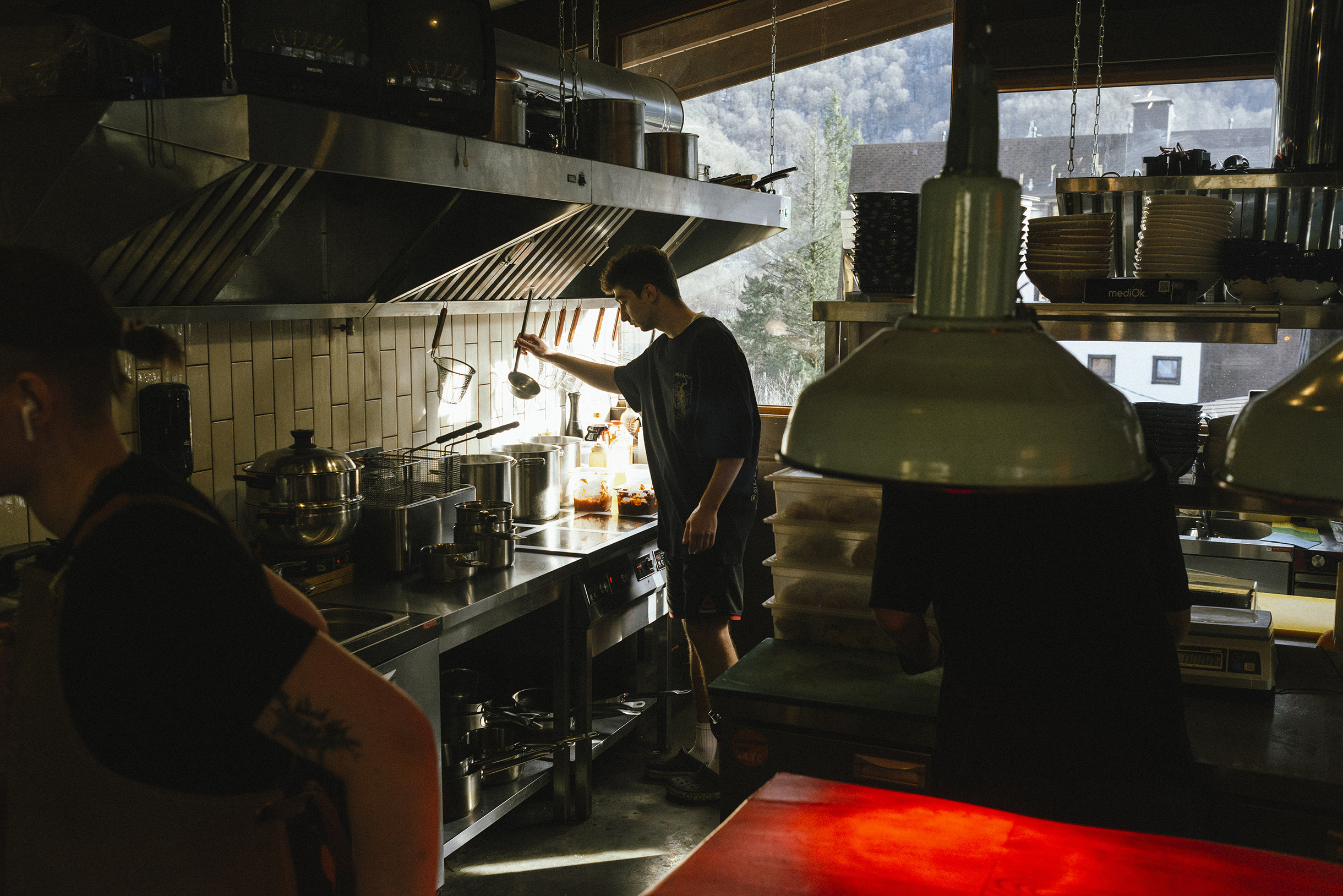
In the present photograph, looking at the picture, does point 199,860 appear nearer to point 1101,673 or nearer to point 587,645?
point 1101,673

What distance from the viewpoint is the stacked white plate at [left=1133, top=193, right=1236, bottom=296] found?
→ 2295mm

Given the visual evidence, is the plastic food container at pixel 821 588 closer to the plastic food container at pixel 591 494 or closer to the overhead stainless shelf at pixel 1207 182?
the overhead stainless shelf at pixel 1207 182

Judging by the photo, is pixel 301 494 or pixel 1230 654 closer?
pixel 1230 654

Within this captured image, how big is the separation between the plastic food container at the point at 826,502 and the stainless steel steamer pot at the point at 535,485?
1.22 m

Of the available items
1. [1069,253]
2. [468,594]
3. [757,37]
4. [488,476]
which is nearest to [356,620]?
[468,594]

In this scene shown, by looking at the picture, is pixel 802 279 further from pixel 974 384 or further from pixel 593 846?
pixel 974 384

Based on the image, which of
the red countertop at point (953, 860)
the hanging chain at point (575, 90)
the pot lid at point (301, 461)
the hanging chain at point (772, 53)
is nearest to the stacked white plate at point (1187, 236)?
the red countertop at point (953, 860)

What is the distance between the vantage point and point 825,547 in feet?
9.16

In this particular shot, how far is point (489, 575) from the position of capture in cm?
309

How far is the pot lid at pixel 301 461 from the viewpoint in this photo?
2717 millimetres

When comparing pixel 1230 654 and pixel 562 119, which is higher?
pixel 562 119

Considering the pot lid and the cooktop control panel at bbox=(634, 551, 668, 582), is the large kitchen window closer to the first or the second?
the cooktop control panel at bbox=(634, 551, 668, 582)

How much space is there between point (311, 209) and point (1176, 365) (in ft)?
10.5

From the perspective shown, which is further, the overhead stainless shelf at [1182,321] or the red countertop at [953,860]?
the overhead stainless shelf at [1182,321]
